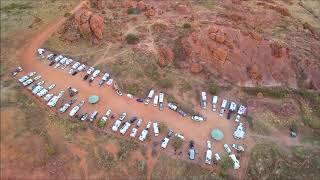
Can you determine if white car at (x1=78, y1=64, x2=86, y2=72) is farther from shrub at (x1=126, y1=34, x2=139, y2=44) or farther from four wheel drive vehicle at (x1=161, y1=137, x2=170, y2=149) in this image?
four wheel drive vehicle at (x1=161, y1=137, x2=170, y2=149)

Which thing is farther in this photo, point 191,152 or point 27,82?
point 27,82

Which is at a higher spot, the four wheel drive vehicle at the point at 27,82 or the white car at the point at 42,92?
the four wheel drive vehicle at the point at 27,82

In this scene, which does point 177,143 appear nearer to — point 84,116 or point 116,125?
point 116,125

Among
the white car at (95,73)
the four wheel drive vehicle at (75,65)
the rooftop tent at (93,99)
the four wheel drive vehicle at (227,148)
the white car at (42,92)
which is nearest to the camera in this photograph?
the four wheel drive vehicle at (227,148)

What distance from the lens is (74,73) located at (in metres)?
81.2

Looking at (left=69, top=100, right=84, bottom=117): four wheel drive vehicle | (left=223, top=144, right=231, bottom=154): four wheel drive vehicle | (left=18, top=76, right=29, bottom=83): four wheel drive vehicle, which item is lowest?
(left=223, top=144, right=231, bottom=154): four wheel drive vehicle

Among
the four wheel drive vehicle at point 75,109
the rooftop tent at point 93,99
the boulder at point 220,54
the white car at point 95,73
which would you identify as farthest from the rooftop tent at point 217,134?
the white car at point 95,73

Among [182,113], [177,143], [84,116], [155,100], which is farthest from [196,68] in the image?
[84,116]

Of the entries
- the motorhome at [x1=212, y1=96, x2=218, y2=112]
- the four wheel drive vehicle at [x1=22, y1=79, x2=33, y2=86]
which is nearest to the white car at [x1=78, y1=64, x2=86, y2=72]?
the four wheel drive vehicle at [x1=22, y1=79, x2=33, y2=86]

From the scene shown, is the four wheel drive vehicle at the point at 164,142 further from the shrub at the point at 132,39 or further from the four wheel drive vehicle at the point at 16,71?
the four wheel drive vehicle at the point at 16,71

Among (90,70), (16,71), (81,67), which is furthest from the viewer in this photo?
(81,67)

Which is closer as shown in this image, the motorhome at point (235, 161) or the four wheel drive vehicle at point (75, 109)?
the motorhome at point (235, 161)

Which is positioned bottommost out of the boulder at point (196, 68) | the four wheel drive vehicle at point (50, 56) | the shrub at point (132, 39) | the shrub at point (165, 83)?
the shrub at point (165, 83)

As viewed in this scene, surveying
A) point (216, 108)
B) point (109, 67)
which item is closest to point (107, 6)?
point (109, 67)
